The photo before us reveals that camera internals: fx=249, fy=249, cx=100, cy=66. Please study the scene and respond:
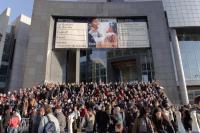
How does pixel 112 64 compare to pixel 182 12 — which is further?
pixel 182 12

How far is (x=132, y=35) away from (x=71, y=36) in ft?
27.0

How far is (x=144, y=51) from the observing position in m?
36.2

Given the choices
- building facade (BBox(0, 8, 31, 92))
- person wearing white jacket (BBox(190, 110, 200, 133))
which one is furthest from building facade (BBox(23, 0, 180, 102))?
person wearing white jacket (BBox(190, 110, 200, 133))

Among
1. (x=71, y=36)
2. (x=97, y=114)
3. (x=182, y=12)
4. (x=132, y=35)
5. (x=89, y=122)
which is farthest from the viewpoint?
(x=182, y=12)

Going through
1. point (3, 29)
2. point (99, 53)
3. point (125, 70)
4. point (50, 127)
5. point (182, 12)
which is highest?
point (3, 29)

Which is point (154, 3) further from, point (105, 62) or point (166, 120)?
point (166, 120)

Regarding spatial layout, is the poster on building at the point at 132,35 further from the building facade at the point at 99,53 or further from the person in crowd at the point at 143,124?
the person in crowd at the point at 143,124

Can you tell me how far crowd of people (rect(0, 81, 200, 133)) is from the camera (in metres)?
6.09

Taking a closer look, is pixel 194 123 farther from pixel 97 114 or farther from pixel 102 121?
pixel 97 114

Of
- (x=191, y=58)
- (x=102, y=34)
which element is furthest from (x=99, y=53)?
(x=191, y=58)

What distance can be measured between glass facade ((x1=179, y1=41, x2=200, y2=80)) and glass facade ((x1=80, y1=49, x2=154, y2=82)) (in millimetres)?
8163

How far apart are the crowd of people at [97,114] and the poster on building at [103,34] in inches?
448

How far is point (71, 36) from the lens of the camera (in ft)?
109

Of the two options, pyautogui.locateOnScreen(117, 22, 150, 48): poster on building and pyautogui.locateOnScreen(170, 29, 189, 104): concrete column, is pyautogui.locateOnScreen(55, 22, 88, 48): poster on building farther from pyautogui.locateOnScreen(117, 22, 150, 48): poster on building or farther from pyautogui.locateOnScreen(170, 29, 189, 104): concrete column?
pyautogui.locateOnScreen(170, 29, 189, 104): concrete column
